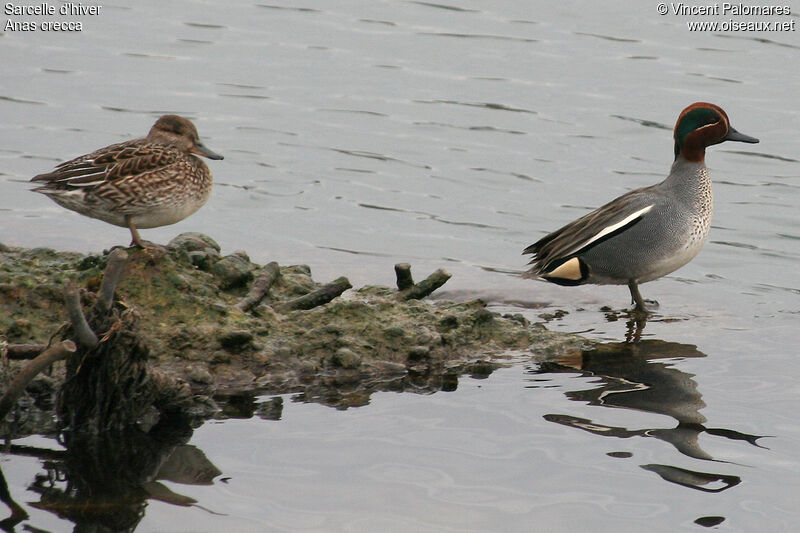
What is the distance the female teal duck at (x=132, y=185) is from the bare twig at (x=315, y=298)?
0.76 metres

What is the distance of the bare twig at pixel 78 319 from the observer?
482 centimetres

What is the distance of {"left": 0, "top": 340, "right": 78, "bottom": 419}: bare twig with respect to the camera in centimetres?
491

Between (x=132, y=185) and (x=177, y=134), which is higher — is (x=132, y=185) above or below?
below

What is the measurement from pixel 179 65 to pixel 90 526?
35.0 ft

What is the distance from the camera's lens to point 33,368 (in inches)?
198

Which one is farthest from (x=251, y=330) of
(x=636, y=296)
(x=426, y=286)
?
(x=636, y=296)

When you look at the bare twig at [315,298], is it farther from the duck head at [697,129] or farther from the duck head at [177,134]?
the duck head at [697,129]

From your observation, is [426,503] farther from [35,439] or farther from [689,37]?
[689,37]

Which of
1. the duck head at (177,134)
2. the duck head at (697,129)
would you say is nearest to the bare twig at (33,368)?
the duck head at (177,134)

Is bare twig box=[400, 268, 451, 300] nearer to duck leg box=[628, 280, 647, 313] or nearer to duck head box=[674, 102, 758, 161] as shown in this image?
duck leg box=[628, 280, 647, 313]

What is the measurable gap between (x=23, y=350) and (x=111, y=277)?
832mm

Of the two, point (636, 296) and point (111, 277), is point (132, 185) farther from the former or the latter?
point (636, 296)

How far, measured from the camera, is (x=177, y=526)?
16.4 feet

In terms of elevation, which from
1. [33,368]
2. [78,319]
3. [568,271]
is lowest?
[568,271]
